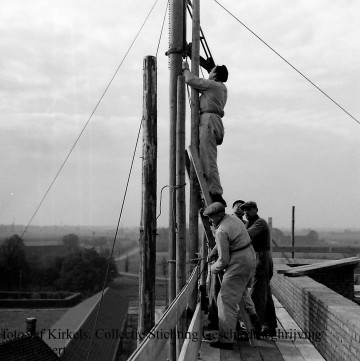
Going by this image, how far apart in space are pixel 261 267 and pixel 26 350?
26.7 m

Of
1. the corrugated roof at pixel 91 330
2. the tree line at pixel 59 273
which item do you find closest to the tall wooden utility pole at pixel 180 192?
the corrugated roof at pixel 91 330

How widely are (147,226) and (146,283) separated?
0.74 m

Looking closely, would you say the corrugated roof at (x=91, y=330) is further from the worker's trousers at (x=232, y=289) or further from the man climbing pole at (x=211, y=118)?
the worker's trousers at (x=232, y=289)

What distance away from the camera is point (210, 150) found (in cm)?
677

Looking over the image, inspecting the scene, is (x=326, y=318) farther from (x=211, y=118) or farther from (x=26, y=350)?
(x=26, y=350)

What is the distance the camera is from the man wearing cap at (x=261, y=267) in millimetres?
6301

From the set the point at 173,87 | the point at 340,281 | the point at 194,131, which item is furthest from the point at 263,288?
the point at 340,281

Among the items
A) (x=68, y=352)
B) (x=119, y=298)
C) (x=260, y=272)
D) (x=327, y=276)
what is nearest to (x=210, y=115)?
(x=260, y=272)

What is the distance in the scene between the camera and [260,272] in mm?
6492

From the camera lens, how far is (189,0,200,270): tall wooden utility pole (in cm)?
687

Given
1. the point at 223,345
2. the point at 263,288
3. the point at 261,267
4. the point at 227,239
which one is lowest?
the point at 223,345

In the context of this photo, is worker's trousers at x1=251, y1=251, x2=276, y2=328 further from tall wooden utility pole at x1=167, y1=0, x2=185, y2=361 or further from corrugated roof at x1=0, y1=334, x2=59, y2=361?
corrugated roof at x1=0, y1=334, x2=59, y2=361

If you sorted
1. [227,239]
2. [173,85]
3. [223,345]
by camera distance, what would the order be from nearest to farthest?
[227,239]
[223,345]
[173,85]

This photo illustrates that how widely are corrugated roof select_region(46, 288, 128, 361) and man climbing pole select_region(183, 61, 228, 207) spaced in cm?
1819
